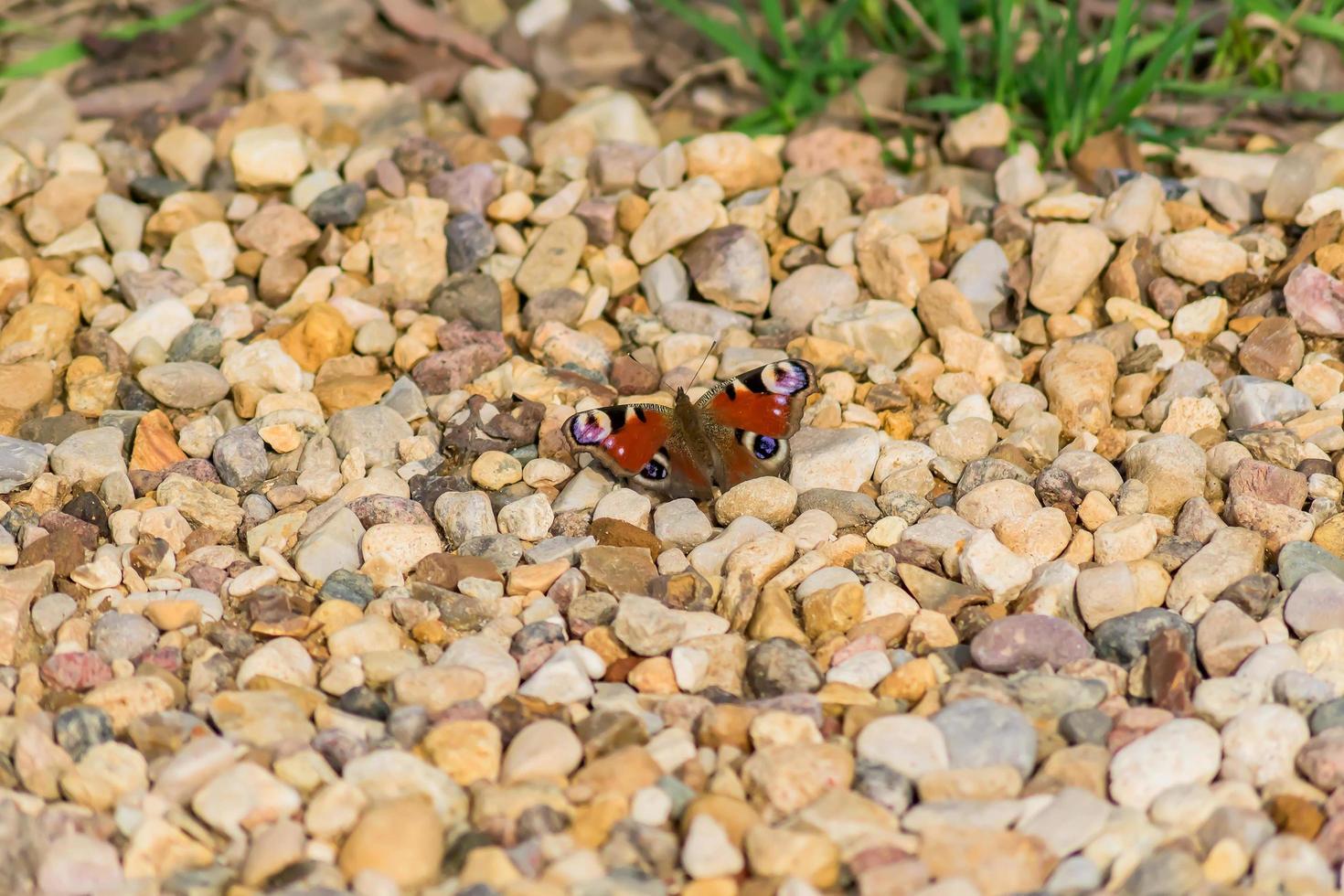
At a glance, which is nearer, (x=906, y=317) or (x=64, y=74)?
(x=906, y=317)

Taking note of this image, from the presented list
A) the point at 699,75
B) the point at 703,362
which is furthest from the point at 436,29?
the point at 703,362

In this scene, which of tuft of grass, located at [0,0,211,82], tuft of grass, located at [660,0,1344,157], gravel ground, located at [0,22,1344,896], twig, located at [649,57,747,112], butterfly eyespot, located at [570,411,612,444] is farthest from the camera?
tuft of grass, located at [0,0,211,82]

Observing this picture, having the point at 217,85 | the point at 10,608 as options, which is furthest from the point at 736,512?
the point at 217,85

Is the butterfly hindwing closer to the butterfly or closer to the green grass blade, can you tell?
the butterfly

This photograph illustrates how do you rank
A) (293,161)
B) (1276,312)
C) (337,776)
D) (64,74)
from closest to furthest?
(337,776)
(1276,312)
(293,161)
(64,74)

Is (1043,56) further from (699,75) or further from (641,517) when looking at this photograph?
(641,517)

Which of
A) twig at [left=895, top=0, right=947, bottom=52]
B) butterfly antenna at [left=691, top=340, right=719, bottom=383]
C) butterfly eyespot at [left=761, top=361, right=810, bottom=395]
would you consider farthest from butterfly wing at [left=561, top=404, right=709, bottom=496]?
twig at [left=895, top=0, right=947, bottom=52]

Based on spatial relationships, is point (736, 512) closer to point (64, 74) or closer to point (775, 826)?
point (775, 826)
